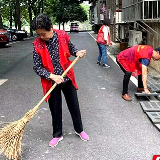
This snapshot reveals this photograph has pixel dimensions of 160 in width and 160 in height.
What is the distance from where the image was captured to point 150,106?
5668 mm

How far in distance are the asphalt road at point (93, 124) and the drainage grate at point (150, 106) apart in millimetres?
112

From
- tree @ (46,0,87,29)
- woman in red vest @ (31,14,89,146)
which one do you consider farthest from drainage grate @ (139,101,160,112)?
tree @ (46,0,87,29)

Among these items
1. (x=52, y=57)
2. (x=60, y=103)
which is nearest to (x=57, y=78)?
(x=52, y=57)

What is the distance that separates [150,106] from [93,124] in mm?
1333

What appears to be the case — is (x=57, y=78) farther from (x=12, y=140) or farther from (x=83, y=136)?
(x=83, y=136)

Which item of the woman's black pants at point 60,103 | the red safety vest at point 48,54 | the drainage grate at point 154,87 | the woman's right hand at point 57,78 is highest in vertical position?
the red safety vest at point 48,54

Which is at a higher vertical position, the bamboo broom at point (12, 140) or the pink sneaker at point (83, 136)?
the bamboo broom at point (12, 140)

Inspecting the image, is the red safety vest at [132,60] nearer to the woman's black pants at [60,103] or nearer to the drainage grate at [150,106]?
the drainage grate at [150,106]

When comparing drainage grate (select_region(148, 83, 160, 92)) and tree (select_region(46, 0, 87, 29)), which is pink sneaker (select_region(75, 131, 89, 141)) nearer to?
drainage grate (select_region(148, 83, 160, 92))

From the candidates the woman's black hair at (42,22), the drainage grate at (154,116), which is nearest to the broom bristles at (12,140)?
the woman's black hair at (42,22)

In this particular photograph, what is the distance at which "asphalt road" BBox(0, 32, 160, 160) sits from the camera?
153 inches

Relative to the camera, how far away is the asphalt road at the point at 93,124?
3875 millimetres

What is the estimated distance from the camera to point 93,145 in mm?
4082

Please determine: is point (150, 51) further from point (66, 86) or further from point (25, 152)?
point (25, 152)
